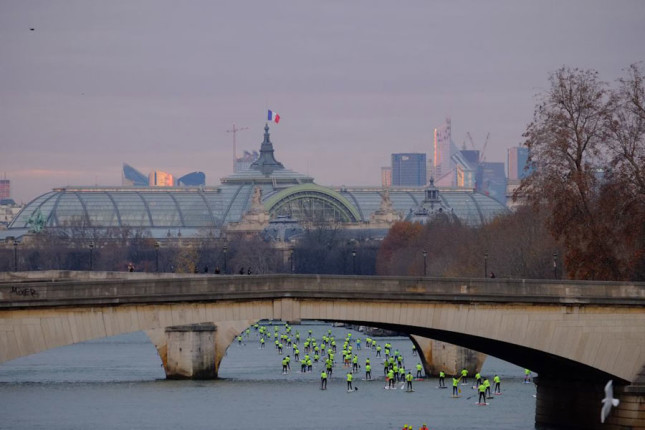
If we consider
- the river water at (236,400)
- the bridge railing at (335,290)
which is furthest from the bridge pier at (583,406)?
the river water at (236,400)

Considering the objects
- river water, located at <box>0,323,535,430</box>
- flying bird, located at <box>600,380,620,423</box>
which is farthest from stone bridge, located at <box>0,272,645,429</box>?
river water, located at <box>0,323,535,430</box>

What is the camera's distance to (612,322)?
201ft

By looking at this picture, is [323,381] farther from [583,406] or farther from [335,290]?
[335,290]

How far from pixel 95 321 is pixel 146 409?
2189 centimetres

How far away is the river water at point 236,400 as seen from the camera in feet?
239

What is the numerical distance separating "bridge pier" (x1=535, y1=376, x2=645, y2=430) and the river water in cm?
372

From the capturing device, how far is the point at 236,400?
82250 millimetres

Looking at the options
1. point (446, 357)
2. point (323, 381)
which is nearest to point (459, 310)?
point (323, 381)

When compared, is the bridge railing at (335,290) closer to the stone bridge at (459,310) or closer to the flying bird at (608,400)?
the stone bridge at (459,310)

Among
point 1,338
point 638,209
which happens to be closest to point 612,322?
point 638,209

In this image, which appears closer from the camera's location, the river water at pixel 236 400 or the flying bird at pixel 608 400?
the flying bird at pixel 608 400

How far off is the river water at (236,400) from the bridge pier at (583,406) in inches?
147

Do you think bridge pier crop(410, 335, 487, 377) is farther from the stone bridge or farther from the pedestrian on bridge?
the stone bridge

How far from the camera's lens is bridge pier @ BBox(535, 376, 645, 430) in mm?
60219
